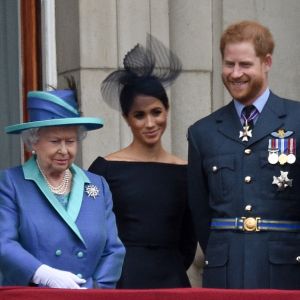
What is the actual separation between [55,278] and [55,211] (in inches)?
14.2

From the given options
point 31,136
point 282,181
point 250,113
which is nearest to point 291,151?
point 282,181

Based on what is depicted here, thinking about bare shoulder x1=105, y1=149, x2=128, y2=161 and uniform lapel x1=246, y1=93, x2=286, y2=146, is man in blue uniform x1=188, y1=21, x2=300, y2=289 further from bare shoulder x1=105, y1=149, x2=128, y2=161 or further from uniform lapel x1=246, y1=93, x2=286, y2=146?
bare shoulder x1=105, y1=149, x2=128, y2=161

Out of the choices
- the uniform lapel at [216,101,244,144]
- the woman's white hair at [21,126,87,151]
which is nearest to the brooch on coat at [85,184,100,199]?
the woman's white hair at [21,126,87,151]

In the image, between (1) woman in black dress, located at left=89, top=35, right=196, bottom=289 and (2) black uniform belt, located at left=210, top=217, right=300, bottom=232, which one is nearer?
(2) black uniform belt, located at left=210, top=217, right=300, bottom=232

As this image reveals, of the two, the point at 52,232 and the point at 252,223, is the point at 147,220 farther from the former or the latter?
the point at 52,232

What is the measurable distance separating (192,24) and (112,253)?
2735 mm

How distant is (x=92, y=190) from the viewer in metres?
6.56

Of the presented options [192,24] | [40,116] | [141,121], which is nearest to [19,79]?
[192,24]

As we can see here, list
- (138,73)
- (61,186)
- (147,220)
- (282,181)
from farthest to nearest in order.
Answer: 1. (138,73)
2. (147,220)
3. (282,181)
4. (61,186)

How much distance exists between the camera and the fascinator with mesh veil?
7.36 m

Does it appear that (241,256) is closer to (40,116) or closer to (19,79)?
(40,116)
